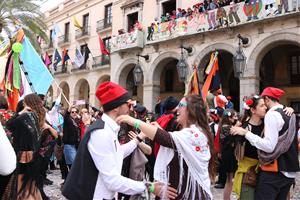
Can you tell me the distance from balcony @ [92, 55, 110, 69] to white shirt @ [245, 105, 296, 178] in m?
20.8

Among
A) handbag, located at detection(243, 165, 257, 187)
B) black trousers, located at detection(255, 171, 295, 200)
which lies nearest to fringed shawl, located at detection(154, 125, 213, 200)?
black trousers, located at detection(255, 171, 295, 200)

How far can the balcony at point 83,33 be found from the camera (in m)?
26.3

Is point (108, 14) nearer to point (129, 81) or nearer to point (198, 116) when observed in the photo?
point (129, 81)

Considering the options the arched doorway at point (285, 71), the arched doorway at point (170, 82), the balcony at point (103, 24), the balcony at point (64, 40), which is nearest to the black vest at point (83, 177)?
the arched doorway at point (285, 71)

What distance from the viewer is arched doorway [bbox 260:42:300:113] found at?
16719 millimetres

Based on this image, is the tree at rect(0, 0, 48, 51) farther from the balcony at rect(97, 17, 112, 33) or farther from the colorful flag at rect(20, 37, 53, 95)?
the colorful flag at rect(20, 37, 53, 95)

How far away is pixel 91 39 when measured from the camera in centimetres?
2597

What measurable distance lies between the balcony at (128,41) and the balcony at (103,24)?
13.1 feet

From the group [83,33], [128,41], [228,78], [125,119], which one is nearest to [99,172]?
[125,119]

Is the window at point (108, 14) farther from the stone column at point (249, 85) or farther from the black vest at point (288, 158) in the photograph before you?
the black vest at point (288, 158)

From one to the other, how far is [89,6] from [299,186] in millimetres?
22988

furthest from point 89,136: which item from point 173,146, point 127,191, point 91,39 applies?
point 91,39

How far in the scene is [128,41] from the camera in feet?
65.1

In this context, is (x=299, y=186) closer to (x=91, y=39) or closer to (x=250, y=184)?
(x=250, y=184)
